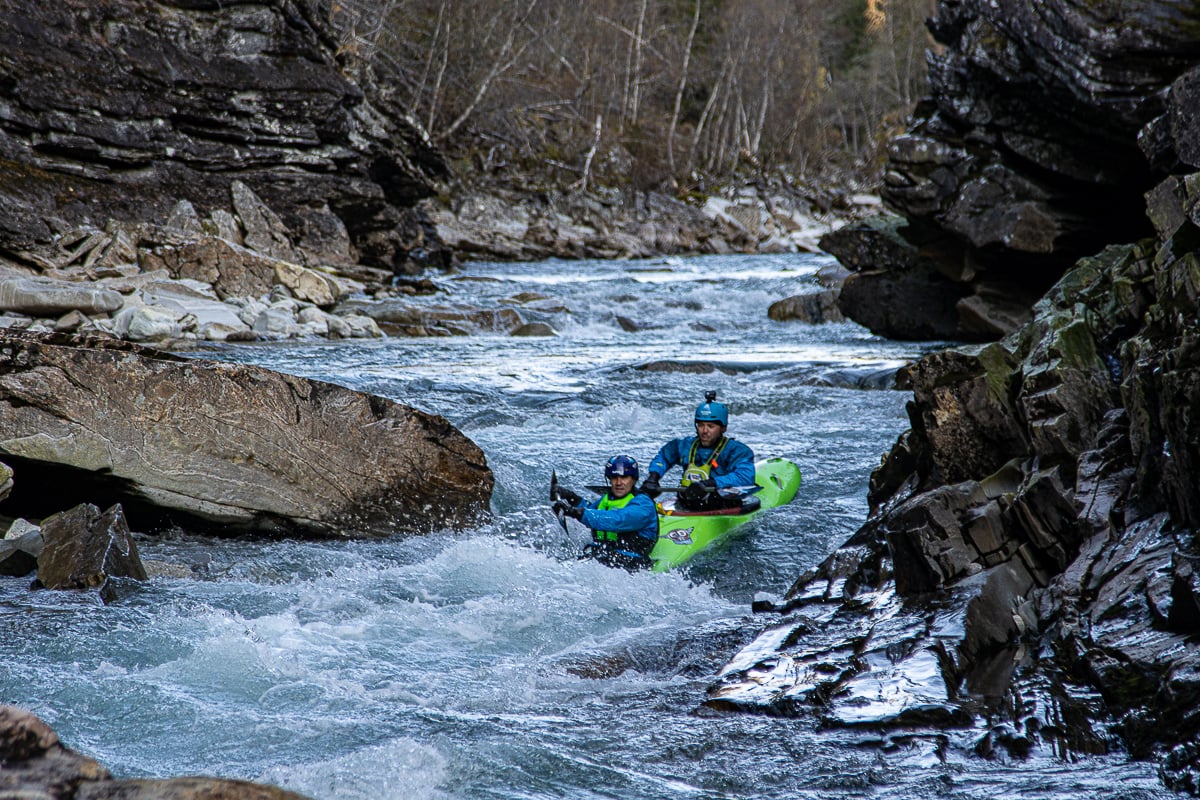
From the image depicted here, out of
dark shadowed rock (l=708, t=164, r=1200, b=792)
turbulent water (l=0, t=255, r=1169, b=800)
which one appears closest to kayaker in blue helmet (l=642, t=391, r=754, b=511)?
turbulent water (l=0, t=255, r=1169, b=800)

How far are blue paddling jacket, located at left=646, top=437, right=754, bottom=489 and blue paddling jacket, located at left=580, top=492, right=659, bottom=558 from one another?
35.1 inches

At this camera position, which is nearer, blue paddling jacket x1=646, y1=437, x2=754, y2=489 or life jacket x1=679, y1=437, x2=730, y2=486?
blue paddling jacket x1=646, y1=437, x2=754, y2=489

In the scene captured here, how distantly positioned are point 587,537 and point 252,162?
1304 centimetres

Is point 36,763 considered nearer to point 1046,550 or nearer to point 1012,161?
point 1046,550

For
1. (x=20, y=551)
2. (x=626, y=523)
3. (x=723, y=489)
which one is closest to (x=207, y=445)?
(x=20, y=551)

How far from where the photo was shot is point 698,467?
25.4 feet

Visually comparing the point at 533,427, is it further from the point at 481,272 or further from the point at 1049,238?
the point at 481,272

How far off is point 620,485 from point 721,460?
1.31 meters

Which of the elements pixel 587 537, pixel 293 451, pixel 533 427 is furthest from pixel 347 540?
pixel 533 427

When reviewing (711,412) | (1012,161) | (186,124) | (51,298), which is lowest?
(51,298)

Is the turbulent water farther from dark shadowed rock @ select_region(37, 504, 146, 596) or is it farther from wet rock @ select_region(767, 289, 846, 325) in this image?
wet rock @ select_region(767, 289, 846, 325)

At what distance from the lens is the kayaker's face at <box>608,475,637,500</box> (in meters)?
6.64

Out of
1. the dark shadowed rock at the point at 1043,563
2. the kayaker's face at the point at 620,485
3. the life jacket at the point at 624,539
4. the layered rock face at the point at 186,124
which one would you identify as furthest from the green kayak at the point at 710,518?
the layered rock face at the point at 186,124

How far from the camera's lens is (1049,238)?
38.2 feet
